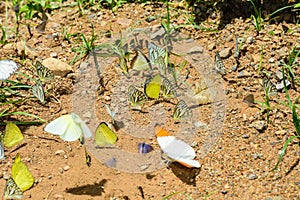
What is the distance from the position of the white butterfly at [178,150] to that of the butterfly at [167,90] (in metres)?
0.35

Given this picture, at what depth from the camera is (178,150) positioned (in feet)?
9.18

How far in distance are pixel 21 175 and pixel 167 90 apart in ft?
3.24

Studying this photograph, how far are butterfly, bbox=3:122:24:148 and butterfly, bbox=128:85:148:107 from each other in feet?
2.26

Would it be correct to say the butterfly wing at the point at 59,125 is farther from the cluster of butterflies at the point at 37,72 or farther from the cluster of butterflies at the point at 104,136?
the cluster of butterflies at the point at 37,72

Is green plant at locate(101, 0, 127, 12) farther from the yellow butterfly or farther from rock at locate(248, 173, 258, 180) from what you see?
rock at locate(248, 173, 258, 180)

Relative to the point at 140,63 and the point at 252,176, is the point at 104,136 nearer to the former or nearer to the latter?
the point at 140,63

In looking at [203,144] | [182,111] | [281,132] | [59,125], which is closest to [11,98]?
[59,125]

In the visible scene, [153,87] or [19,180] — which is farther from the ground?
[153,87]

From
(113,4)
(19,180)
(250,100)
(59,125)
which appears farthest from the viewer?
(113,4)

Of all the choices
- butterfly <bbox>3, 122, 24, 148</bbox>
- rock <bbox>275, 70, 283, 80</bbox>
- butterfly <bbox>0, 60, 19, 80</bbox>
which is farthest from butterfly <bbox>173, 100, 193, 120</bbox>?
butterfly <bbox>0, 60, 19, 80</bbox>

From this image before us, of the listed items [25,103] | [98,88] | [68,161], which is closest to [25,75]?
[25,103]

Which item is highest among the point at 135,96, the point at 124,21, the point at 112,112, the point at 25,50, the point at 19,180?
the point at 124,21

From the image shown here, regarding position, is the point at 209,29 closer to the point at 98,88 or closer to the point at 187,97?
the point at 187,97

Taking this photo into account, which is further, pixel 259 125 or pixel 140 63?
pixel 140 63
